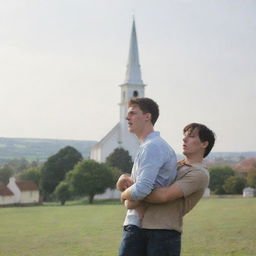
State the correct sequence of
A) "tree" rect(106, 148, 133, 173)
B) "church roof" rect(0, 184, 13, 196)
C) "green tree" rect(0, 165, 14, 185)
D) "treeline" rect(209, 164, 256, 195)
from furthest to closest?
1. "green tree" rect(0, 165, 14, 185)
2. "tree" rect(106, 148, 133, 173)
3. "church roof" rect(0, 184, 13, 196)
4. "treeline" rect(209, 164, 256, 195)

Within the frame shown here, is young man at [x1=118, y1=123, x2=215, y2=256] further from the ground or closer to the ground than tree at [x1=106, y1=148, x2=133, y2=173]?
closer to the ground

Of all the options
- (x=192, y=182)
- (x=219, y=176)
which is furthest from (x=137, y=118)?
(x=219, y=176)

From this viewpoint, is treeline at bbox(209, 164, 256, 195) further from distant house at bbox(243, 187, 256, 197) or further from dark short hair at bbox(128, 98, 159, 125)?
dark short hair at bbox(128, 98, 159, 125)

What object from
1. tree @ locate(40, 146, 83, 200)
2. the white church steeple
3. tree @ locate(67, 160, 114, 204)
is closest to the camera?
tree @ locate(67, 160, 114, 204)

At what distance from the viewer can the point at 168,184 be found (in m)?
4.05

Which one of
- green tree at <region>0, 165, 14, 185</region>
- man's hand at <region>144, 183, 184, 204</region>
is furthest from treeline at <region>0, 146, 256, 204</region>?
man's hand at <region>144, 183, 184, 204</region>

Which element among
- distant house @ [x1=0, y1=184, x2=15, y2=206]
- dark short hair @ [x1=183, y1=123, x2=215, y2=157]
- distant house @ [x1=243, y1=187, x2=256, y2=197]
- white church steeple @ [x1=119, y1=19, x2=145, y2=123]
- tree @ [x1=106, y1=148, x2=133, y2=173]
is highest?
white church steeple @ [x1=119, y1=19, x2=145, y2=123]

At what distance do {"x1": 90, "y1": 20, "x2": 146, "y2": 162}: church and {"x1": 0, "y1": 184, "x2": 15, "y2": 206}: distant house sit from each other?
58.4 feet

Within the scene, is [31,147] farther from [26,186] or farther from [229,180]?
[229,180]

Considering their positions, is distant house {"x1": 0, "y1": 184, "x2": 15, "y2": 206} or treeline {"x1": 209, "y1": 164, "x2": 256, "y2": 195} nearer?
treeline {"x1": 209, "y1": 164, "x2": 256, "y2": 195}

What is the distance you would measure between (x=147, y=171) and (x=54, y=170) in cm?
6570

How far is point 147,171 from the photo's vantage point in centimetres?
382

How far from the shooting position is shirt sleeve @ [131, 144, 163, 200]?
380 centimetres

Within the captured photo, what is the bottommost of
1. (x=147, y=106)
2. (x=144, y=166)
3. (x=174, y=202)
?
(x=174, y=202)
